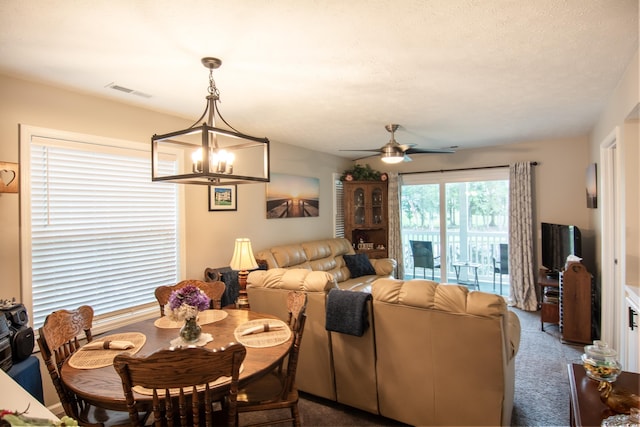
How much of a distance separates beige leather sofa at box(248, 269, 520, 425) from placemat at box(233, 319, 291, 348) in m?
0.47

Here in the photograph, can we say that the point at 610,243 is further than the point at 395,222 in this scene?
No

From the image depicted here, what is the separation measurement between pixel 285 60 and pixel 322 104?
104cm

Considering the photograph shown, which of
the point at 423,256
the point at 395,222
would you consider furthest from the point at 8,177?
the point at 423,256

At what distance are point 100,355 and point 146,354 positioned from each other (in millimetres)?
249

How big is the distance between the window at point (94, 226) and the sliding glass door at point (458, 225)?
14.3 feet

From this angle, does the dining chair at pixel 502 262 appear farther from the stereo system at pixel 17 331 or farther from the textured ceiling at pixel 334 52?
the stereo system at pixel 17 331

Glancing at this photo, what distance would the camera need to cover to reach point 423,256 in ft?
21.3

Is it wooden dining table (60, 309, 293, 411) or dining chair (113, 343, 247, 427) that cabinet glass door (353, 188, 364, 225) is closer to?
wooden dining table (60, 309, 293, 411)

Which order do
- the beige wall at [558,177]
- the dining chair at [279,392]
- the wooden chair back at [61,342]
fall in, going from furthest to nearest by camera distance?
the beige wall at [558,177] → the dining chair at [279,392] → the wooden chair back at [61,342]

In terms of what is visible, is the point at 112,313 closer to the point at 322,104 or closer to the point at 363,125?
the point at 322,104

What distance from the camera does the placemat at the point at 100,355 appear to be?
182 centimetres

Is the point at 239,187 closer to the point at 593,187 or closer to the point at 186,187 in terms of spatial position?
the point at 186,187

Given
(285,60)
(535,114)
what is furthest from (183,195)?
(535,114)

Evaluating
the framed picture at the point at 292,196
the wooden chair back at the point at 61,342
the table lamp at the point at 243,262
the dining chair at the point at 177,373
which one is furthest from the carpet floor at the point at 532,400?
the framed picture at the point at 292,196
